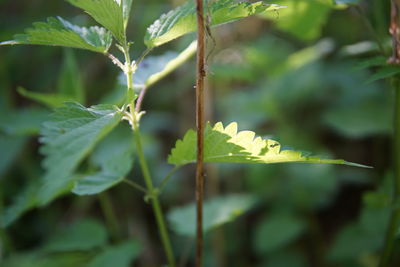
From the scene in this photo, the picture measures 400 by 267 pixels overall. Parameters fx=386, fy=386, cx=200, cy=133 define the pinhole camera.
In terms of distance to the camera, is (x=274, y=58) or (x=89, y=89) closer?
(x=274, y=58)

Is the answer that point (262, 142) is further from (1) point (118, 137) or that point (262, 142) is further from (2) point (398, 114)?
(1) point (118, 137)

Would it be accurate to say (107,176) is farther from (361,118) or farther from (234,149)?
(361,118)

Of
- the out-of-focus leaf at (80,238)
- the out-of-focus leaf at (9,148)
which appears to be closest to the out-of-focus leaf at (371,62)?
the out-of-focus leaf at (80,238)

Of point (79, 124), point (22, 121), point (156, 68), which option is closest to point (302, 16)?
point (156, 68)

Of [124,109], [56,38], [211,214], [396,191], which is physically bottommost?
[211,214]

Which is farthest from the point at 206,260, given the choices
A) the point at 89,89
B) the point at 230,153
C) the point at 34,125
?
the point at 89,89

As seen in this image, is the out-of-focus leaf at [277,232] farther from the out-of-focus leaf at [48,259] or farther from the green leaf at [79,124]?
the green leaf at [79,124]
